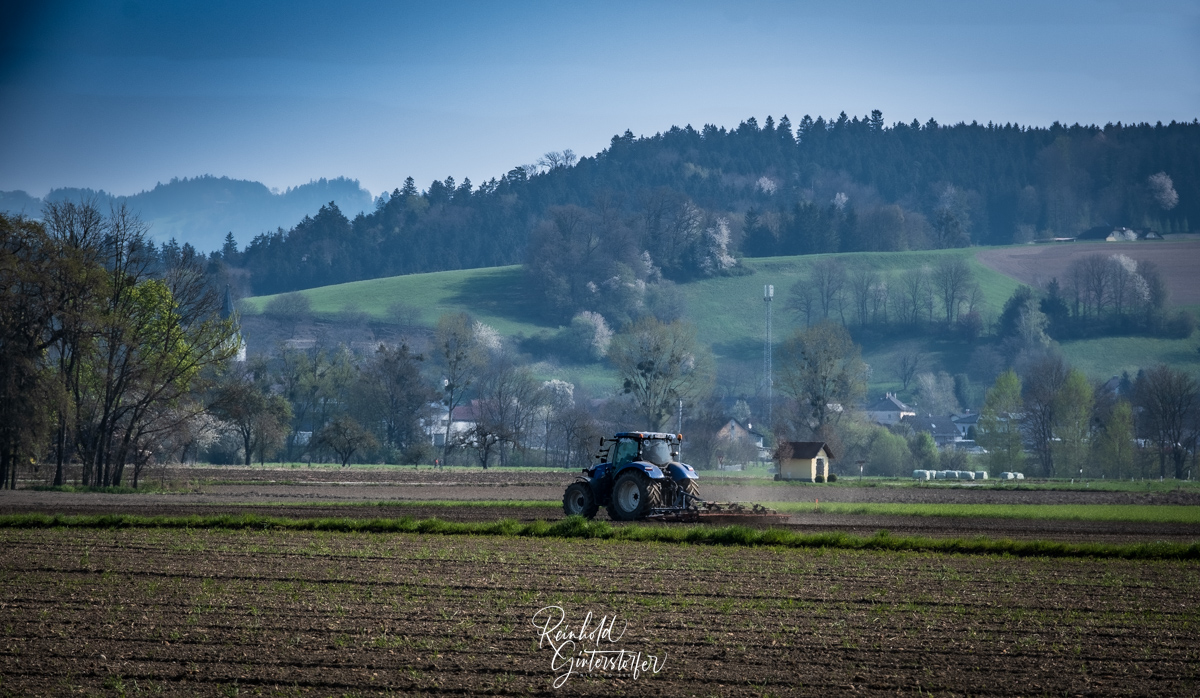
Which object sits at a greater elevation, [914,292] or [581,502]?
[914,292]

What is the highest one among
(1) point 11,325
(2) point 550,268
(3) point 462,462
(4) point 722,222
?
(4) point 722,222

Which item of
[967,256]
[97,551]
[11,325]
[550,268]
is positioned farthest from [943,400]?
[97,551]

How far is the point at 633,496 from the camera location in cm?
3034

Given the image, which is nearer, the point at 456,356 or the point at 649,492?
the point at 649,492

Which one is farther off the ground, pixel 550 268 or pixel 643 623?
pixel 550 268

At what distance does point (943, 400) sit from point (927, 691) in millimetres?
135368

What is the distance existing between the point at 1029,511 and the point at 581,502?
18265mm

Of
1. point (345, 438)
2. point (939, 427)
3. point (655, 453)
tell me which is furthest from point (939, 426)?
point (655, 453)

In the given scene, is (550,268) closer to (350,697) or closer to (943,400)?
(943,400)

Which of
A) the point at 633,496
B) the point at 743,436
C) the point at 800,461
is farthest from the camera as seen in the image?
the point at 743,436

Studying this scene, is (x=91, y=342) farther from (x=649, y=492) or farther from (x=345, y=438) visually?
(x=345, y=438)

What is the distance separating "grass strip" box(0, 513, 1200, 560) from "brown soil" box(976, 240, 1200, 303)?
13825cm

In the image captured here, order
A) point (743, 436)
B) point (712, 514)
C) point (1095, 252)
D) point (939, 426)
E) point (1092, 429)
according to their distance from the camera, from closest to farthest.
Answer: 1. point (712, 514)
2. point (1092, 429)
3. point (743, 436)
4. point (939, 426)
5. point (1095, 252)

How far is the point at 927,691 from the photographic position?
11250 mm
